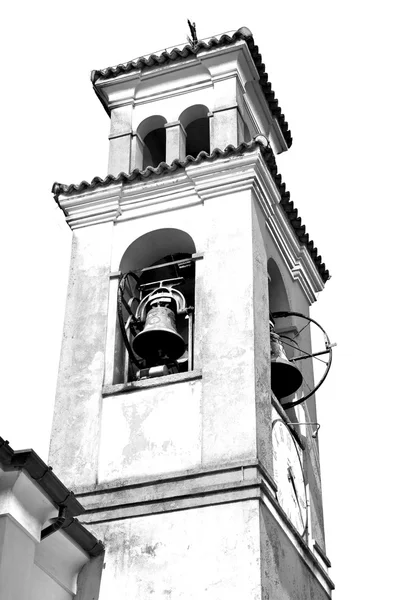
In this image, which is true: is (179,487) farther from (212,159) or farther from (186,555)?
(212,159)

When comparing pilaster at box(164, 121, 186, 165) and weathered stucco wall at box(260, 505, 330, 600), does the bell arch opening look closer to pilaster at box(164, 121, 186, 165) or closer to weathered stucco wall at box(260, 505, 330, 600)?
pilaster at box(164, 121, 186, 165)

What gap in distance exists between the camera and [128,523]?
10344 mm

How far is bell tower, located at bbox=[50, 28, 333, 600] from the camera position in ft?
33.2

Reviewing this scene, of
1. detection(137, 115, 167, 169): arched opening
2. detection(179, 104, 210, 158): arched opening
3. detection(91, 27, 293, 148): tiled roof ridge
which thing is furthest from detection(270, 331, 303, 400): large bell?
detection(91, 27, 293, 148): tiled roof ridge

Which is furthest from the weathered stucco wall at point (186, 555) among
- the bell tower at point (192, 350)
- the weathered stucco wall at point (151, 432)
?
the weathered stucco wall at point (151, 432)

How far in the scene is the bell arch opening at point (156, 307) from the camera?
37.6 ft

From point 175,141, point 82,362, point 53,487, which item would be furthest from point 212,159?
point 53,487

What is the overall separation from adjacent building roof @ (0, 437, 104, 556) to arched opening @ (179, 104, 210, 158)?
5.61 m

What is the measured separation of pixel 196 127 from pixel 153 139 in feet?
1.69

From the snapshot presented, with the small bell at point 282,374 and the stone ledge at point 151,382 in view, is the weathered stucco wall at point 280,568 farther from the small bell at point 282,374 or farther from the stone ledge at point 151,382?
the small bell at point 282,374

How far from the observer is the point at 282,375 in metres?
12.0

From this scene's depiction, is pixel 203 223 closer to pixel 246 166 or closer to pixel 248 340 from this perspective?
pixel 246 166

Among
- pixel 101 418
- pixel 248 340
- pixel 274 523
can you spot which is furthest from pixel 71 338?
pixel 274 523

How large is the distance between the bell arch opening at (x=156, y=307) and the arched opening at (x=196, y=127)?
2022 millimetres
